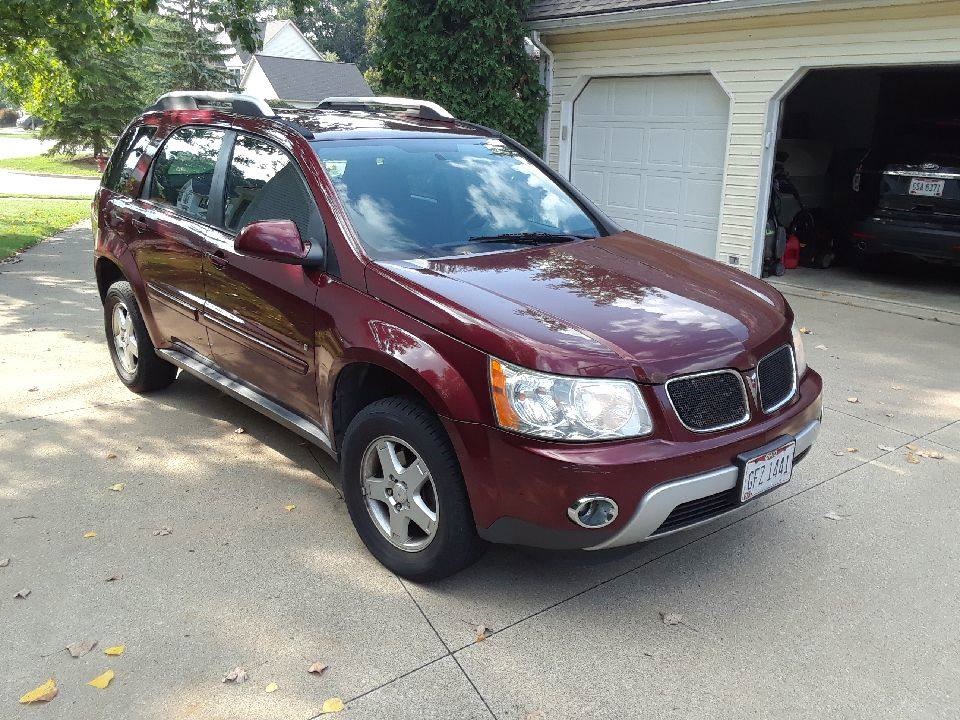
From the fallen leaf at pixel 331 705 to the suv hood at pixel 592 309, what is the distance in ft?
4.15

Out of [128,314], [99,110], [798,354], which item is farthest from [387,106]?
[99,110]

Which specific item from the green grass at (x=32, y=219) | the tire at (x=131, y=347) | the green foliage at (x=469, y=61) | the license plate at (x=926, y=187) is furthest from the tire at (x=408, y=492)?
the green grass at (x=32, y=219)

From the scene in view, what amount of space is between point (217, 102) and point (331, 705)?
141 inches

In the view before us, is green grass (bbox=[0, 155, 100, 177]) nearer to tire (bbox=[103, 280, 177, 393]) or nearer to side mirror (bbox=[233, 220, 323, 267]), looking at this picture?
tire (bbox=[103, 280, 177, 393])

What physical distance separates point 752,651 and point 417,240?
214cm

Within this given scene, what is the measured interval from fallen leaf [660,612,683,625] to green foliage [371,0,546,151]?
9.54 m

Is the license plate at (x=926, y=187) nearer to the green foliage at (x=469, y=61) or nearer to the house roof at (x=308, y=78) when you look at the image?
the green foliage at (x=469, y=61)

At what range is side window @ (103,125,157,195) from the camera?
5.28m

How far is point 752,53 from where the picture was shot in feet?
30.6

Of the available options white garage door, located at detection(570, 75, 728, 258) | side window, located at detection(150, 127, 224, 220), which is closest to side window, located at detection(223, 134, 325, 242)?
side window, located at detection(150, 127, 224, 220)

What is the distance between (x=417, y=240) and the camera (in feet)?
12.1

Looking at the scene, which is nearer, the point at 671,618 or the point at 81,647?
the point at 81,647

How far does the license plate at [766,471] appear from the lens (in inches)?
120

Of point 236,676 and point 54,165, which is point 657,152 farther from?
point 54,165
